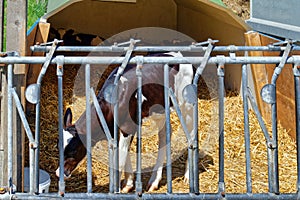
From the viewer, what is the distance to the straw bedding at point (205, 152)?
519cm

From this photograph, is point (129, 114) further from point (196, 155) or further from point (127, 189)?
point (196, 155)

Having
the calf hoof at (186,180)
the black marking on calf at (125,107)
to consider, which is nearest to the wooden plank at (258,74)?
the black marking on calf at (125,107)

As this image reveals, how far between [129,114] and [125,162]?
524 mm

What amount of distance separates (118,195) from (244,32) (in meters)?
3.99

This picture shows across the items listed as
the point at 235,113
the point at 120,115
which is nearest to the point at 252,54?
the point at 235,113

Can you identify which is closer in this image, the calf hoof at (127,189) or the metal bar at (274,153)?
the metal bar at (274,153)

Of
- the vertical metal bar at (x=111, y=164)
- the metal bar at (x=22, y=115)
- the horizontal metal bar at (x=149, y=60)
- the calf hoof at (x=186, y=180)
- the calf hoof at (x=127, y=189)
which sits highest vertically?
the horizontal metal bar at (x=149, y=60)

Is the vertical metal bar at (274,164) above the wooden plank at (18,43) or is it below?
below

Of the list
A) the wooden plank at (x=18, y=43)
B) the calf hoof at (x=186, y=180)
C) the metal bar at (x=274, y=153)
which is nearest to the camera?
the metal bar at (x=274, y=153)

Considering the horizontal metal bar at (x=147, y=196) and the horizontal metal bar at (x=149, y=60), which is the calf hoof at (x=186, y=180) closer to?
the horizontal metal bar at (x=147, y=196)

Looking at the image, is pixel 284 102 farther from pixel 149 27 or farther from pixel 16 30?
pixel 149 27

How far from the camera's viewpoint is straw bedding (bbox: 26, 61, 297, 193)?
204 inches

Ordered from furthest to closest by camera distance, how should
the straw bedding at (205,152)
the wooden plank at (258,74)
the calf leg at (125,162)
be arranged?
the wooden plank at (258,74) < the straw bedding at (205,152) < the calf leg at (125,162)

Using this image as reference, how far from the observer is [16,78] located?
11.5ft
